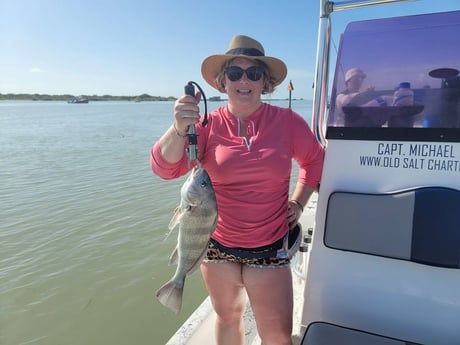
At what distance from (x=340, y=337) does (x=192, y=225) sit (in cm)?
90

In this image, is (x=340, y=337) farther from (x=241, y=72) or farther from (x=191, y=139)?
(x=241, y=72)

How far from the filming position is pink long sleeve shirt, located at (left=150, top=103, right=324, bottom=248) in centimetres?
185

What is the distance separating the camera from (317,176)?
6.75ft

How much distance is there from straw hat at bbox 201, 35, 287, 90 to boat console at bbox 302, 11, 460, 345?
1.21 ft

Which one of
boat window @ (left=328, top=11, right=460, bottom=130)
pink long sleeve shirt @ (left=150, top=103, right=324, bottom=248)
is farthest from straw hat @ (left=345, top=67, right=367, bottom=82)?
pink long sleeve shirt @ (left=150, top=103, right=324, bottom=248)

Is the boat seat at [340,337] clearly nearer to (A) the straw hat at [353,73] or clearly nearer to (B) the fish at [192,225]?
(B) the fish at [192,225]

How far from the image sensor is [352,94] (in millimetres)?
1904

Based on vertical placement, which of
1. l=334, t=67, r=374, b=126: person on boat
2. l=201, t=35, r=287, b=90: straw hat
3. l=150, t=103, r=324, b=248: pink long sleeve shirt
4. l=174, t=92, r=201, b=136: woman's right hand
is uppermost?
l=201, t=35, r=287, b=90: straw hat

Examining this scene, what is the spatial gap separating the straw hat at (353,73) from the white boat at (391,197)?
0.10 feet

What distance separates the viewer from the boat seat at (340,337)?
5.21 ft

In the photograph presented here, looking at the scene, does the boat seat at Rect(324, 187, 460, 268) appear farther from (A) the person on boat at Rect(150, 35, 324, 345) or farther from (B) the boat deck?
(B) the boat deck

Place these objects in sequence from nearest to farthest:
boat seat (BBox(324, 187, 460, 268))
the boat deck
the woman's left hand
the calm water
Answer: boat seat (BBox(324, 187, 460, 268)) < the woman's left hand < the boat deck < the calm water

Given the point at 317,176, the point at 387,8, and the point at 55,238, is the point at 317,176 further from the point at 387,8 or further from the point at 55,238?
the point at 55,238

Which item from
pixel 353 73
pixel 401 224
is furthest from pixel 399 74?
pixel 401 224
